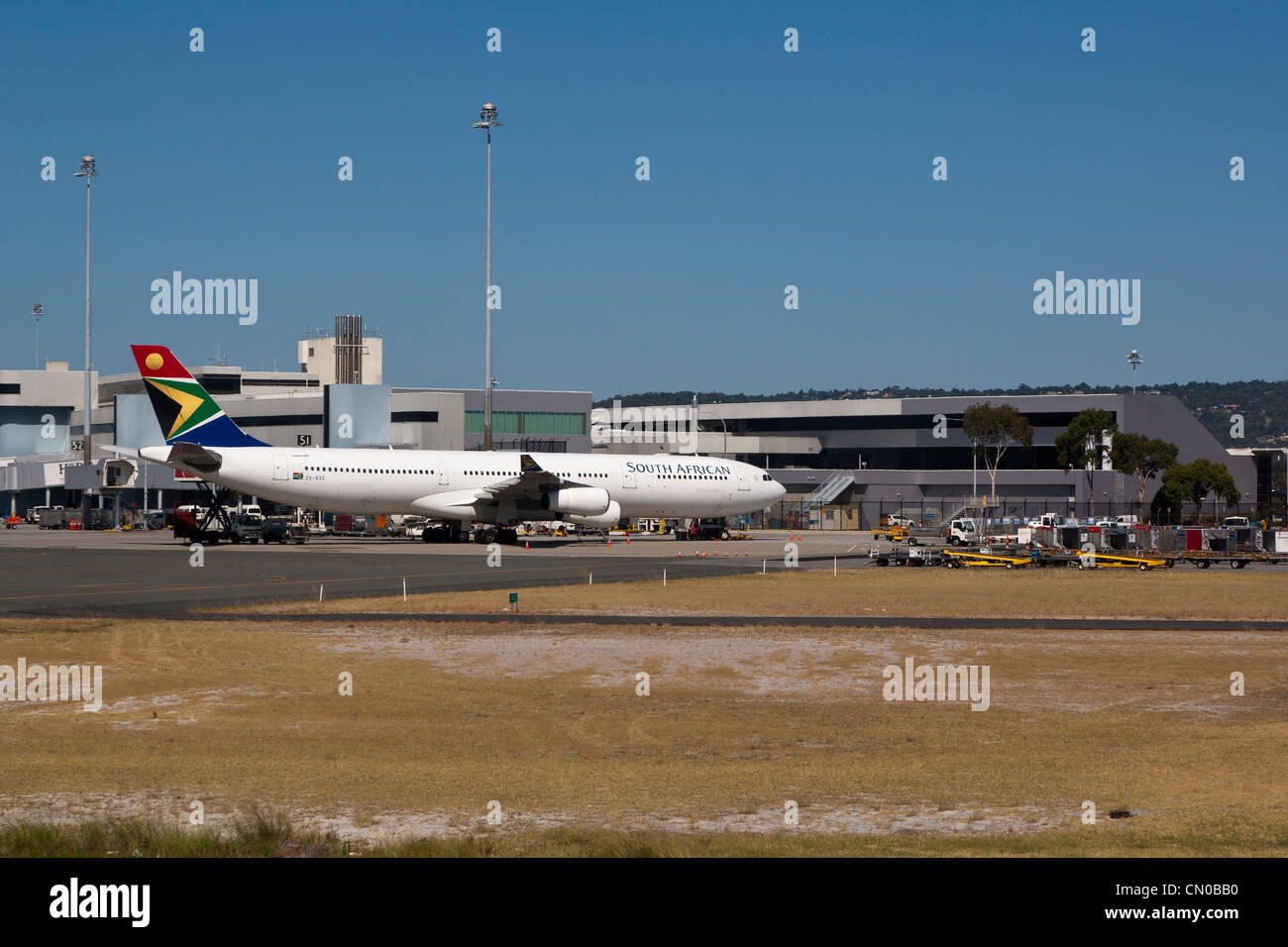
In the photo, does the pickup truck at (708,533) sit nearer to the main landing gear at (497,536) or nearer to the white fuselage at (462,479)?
the white fuselage at (462,479)

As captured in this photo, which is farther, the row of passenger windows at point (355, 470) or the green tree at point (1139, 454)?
the green tree at point (1139, 454)

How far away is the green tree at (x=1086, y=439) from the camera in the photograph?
358ft

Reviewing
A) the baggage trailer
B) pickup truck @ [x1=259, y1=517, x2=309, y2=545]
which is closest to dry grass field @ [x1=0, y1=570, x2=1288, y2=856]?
the baggage trailer

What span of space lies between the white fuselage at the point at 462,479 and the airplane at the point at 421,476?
52mm

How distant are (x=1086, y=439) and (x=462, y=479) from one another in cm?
6348

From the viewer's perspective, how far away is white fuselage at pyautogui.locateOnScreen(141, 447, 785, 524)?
6203 cm

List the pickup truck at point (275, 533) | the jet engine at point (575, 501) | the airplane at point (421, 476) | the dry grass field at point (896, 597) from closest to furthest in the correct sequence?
the dry grass field at point (896, 597)
the airplane at point (421, 476)
the jet engine at point (575, 501)
the pickup truck at point (275, 533)

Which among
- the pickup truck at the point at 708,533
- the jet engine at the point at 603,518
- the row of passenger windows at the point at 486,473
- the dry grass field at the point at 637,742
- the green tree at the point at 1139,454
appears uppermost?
the green tree at the point at 1139,454

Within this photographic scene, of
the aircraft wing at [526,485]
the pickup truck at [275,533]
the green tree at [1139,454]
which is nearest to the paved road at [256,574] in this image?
the aircraft wing at [526,485]

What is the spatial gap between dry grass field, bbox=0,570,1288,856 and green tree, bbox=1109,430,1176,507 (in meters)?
85.9

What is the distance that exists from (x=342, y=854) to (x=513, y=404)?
10798 cm

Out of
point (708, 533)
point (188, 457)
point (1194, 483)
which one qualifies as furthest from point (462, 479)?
point (1194, 483)

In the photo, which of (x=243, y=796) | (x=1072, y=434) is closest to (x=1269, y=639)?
(x=243, y=796)
